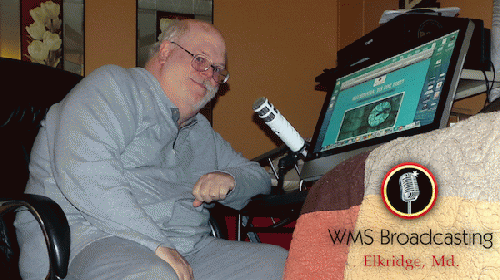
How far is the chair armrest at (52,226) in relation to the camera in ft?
3.03

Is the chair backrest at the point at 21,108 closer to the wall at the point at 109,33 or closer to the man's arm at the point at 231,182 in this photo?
the man's arm at the point at 231,182

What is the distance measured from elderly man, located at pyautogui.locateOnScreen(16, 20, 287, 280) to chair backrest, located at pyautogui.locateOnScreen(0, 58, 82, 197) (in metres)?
0.10

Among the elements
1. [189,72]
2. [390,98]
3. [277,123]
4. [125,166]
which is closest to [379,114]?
[390,98]

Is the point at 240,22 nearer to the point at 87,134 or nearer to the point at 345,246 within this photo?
the point at 87,134

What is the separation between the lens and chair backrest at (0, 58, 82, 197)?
125 centimetres

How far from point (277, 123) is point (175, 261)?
61 cm

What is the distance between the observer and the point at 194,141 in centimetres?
148

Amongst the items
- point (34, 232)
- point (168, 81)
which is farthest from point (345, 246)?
point (168, 81)

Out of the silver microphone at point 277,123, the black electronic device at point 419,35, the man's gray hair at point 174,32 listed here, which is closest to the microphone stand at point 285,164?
the silver microphone at point 277,123

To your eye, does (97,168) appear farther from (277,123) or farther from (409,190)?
(409,190)

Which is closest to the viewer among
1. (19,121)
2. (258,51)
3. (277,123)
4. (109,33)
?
(19,121)

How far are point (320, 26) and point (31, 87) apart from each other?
7.30 ft

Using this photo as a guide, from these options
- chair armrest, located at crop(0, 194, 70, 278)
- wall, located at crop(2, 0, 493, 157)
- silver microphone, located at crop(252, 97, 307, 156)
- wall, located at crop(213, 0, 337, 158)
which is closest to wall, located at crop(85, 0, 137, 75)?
wall, located at crop(2, 0, 493, 157)

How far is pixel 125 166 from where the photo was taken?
1.18 m
